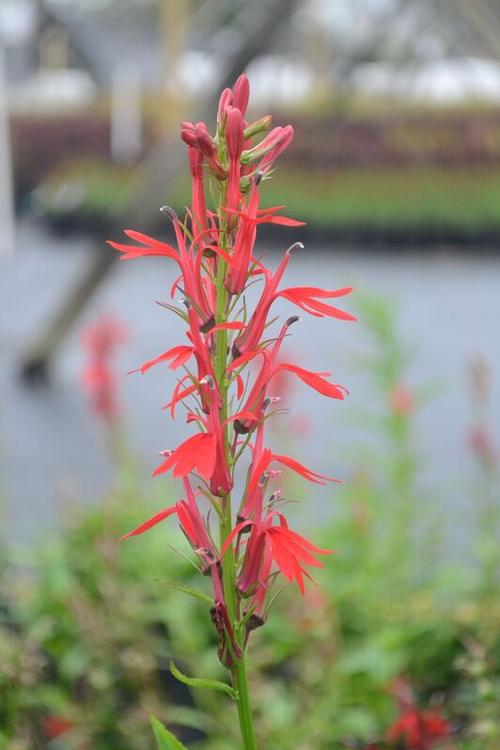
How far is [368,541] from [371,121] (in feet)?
42.9

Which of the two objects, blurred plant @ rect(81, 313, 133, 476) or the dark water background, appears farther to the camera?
the dark water background

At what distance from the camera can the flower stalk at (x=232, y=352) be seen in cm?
65

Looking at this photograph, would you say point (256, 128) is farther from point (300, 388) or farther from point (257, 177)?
point (300, 388)

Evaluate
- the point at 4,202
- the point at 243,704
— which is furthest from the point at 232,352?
the point at 4,202

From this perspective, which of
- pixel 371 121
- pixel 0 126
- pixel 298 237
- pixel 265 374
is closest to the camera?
pixel 265 374

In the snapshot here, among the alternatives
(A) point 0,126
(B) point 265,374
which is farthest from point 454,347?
(A) point 0,126

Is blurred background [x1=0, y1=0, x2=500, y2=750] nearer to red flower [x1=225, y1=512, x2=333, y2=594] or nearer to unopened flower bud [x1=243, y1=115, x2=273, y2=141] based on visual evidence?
red flower [x1=225, y1=512, x2=333, y2=594]

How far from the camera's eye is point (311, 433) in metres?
4.64

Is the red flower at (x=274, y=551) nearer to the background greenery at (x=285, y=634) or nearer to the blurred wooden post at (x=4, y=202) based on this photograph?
the background greenery at (x=285, y=634)

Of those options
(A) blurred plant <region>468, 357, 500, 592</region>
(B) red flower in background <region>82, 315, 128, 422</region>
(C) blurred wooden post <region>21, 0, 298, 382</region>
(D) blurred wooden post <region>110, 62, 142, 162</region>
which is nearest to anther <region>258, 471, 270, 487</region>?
(A) blurred plant <region>468, 357, 500, 592</region>

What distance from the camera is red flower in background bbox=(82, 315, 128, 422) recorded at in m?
2.16

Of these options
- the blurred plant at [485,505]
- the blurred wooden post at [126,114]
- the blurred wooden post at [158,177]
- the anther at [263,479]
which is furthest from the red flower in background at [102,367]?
the blurred wooden post at [126,114]

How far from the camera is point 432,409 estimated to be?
16.3ft

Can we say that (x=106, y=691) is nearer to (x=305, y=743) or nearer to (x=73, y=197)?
(x=305, y=743)
